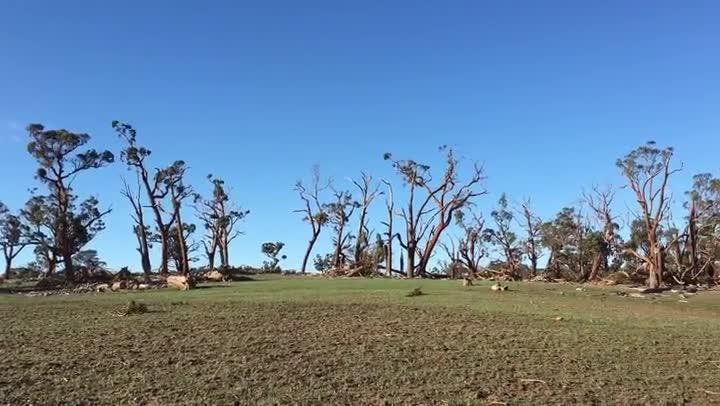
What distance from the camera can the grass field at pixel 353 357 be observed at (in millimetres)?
7523

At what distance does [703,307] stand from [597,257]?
26.0 m

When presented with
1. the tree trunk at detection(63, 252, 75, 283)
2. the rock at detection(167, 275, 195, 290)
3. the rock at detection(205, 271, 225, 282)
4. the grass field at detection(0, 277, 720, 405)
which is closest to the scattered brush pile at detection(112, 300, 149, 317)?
the grass field at detection(0, 277, 720, 405)

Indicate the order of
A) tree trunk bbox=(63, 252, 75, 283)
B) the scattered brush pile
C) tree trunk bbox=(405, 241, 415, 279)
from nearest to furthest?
the scattered brush pile < tree trunk bbox=(63, 252, 75, 283) < tree trunk bbox=(405, 241, 415, 279)

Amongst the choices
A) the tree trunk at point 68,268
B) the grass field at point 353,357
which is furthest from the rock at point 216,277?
Result: the grass field at point 353,357

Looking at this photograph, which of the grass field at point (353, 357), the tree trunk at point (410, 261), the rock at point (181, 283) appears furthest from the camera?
the tree trunk at point (410, 261)

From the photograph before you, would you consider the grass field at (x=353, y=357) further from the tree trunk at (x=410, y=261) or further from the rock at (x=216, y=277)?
the tree trunk at (x=410, y=261)

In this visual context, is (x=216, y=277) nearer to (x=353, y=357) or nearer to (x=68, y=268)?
(x=68, y=268)

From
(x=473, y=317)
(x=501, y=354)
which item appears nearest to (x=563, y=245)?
(x=473, y=317)

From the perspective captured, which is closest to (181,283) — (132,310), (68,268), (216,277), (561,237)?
(216,277)

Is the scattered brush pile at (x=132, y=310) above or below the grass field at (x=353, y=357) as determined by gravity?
above

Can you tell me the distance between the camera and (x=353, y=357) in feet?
30.5

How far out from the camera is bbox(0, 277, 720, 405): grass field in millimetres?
7523

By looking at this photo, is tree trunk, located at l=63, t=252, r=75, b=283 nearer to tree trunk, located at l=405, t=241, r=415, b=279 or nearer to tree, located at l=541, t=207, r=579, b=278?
tree trunk, located at l=405, t=241, r=415, b=279

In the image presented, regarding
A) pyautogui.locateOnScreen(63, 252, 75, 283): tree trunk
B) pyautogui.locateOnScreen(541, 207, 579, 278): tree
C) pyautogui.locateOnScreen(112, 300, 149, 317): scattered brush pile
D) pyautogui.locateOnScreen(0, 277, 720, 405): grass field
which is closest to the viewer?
pyautogui.locateOnScreen(0, 277, 720, 405): grass field
